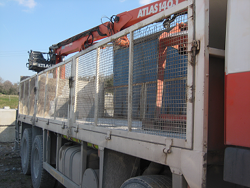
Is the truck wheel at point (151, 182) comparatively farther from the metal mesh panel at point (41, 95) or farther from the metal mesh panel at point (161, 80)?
the metal mesh panel at point (41, 95)

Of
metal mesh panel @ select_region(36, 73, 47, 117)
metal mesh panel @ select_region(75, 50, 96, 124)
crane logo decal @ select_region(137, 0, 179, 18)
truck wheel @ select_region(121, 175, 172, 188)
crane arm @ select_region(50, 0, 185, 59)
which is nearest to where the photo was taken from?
truck wheel @ select_region(121, 175, 172, 188)

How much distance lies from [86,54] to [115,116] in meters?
1.22

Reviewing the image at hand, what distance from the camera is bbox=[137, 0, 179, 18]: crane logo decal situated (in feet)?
10.5

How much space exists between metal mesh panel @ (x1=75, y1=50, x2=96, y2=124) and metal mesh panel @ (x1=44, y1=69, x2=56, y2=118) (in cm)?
120

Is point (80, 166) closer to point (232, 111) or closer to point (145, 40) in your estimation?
point (145, 40)

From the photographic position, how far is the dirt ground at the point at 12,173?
5.32 metres

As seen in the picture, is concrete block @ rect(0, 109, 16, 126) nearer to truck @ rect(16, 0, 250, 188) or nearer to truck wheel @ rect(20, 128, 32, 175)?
truck wheel @ rect(20, 128, 32, 175)

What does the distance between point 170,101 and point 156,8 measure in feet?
6.97

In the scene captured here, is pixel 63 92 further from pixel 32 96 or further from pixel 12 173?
pixel 12 173

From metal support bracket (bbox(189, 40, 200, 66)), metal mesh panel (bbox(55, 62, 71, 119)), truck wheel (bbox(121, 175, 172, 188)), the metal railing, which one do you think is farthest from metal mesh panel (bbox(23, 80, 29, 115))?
metal support bracket (bbox(189, 40, 200, 66))

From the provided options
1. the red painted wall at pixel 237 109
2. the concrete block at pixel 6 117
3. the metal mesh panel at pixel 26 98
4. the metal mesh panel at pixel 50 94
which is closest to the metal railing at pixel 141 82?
the red painted wall at pixel 237 109

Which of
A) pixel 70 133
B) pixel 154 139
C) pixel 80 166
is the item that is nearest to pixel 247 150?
pixel 154 139

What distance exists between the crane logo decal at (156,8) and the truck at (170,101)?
0.07 feet

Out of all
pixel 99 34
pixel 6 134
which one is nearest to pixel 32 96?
pixel 99 34
